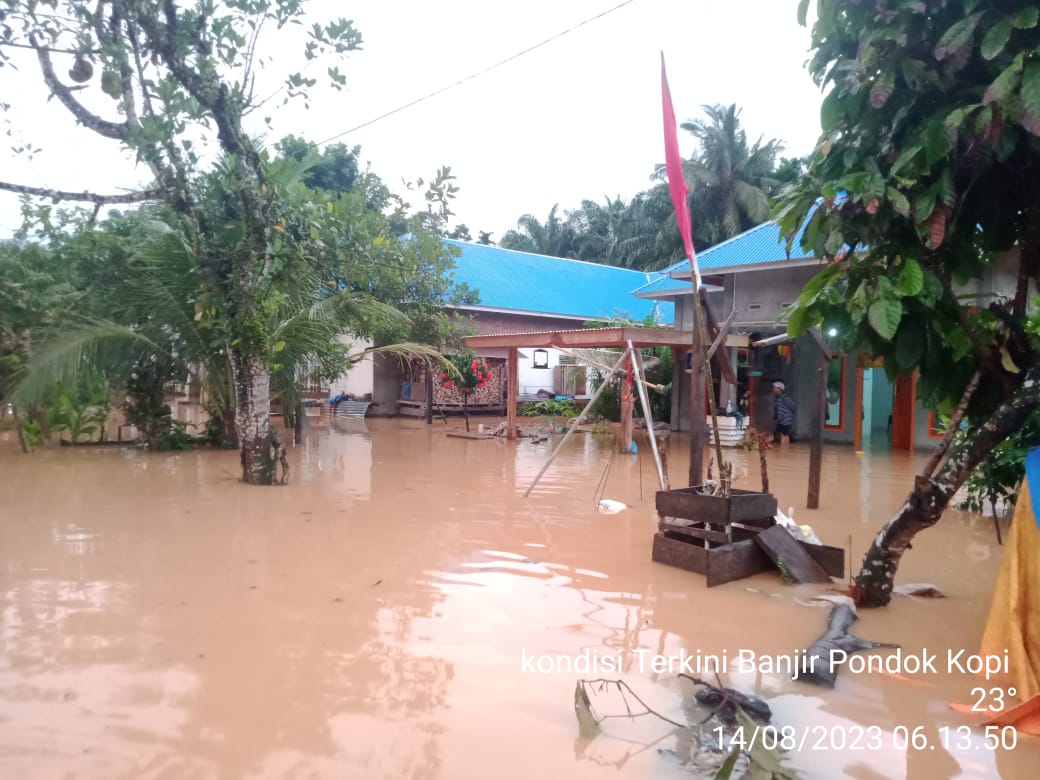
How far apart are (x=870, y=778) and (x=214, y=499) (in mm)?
7294

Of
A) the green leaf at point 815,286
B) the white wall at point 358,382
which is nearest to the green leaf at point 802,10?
the green leaf at point 815,286

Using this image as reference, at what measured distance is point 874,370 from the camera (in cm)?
1719

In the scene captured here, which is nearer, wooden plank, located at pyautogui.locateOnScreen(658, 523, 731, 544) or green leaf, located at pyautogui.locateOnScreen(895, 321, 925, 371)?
green leaf, located at pyautogui.locateOnScreen(895, 321, 925, 371)

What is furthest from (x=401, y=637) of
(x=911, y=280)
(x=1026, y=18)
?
(x=1026, y=18)

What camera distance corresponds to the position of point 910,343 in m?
3.90

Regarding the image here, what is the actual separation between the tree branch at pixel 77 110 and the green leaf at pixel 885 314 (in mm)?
7281

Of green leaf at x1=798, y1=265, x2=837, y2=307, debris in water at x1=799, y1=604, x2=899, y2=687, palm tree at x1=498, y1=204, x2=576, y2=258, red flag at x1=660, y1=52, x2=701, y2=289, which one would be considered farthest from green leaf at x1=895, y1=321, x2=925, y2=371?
palm tree at x1=498, y1=204, x2=576, y2=258

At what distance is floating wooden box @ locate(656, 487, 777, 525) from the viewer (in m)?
5.69

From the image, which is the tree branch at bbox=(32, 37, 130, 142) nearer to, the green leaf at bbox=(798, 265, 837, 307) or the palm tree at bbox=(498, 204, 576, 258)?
the green leaf at bbox=(798, 265, 837, 307)

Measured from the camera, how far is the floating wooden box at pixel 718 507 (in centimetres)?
569

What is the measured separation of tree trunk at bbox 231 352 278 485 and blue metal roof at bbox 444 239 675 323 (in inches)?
495

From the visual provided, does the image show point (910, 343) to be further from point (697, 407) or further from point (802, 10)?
point (697, 407)

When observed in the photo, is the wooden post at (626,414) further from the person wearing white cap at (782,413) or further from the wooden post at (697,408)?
the wooden post at (697,408)

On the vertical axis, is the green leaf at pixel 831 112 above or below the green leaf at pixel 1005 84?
above
